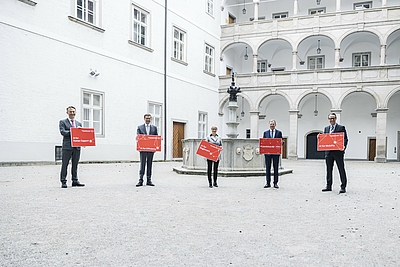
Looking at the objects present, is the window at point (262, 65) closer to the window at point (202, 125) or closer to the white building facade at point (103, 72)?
the white building facade at point (103, 72)

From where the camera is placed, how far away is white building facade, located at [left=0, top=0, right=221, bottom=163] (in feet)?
46.2

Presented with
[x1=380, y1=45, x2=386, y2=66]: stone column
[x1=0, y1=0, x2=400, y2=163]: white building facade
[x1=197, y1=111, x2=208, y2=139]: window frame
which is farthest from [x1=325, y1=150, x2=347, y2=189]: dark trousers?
[x1=380, y1=45, x2=386, y2=66]: stone column

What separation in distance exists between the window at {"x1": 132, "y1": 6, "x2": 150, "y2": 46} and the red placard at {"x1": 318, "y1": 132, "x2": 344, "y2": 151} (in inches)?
568

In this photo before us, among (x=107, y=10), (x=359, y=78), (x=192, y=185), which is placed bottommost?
(x=192, y=185)

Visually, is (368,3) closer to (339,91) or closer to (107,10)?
(339,91)

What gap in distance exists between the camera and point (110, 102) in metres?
18.6

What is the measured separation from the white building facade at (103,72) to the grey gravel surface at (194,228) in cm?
691

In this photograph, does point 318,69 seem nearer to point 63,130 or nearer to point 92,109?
point 92,109

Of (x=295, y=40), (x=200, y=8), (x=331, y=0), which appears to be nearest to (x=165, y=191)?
(x=200, y=8)

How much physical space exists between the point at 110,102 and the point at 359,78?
1794 centimetres

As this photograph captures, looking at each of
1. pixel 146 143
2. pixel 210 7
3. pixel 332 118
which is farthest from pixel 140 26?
pixel 332 118

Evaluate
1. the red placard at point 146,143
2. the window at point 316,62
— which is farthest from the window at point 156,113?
the window at point 316,62

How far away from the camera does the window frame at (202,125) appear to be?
2722 centimetres

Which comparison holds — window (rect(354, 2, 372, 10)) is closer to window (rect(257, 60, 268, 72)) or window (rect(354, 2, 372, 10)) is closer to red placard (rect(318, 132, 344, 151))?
window (rect(257, 60, 268, 72))
